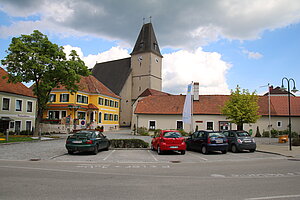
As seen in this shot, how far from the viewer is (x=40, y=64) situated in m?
27.0

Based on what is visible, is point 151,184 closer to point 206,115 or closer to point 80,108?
point 206,115

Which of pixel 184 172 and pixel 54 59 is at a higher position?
pixel 54 59

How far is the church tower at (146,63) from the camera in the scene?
67.8 m

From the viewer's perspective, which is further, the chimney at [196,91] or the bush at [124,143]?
the chimney at [196,91]

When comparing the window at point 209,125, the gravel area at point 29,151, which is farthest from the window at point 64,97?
the window at point 209,125

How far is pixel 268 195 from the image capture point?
6.46 m

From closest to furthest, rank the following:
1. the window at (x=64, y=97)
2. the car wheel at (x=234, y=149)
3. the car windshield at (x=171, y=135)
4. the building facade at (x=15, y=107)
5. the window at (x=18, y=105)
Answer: the car windshield at (x=171, y=135)
the car wheel at (x=234, y=149)
the building facade at (x=15, y=107)
the window at (x=18, y=105)
the window at (x=64, y=97)

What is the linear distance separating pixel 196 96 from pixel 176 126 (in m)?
5.84

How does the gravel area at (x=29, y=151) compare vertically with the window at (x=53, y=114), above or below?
below

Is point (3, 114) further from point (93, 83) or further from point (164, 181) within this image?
point (164, 181)

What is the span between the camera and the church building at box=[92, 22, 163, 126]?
219ft

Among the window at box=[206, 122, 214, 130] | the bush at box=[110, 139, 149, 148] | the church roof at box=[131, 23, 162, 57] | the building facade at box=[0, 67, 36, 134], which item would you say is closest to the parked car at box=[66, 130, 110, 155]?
the bush at box=[110, 139, 149, 148]

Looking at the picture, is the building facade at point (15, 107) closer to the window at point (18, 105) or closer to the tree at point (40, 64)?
the window at point (18, 105)

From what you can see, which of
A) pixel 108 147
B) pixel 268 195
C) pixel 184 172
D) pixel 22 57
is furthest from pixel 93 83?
pixel 268 195
